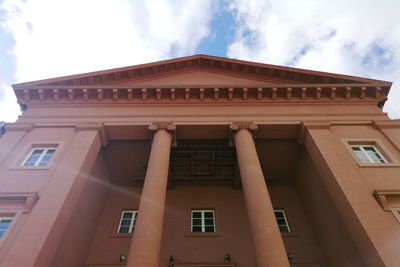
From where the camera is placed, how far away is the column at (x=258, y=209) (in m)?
8.67

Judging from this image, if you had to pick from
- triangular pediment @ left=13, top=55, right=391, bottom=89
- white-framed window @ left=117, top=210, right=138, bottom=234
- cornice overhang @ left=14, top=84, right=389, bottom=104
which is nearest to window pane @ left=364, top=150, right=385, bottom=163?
cornice overhang @ left=14, top=84, right=389, bottom=104

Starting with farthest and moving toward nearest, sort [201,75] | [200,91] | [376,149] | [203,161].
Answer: [201,75] → [203,161] → [200,91] → [376,149]

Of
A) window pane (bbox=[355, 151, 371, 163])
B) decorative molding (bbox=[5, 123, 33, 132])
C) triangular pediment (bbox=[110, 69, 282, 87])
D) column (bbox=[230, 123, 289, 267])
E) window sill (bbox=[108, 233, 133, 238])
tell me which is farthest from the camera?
triangular pediment (bbox=[110, 69, 282, 87])

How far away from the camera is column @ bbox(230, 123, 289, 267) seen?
28.4 feet

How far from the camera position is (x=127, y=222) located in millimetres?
15367

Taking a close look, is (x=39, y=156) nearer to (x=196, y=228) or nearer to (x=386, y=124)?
(x=196, y=228)

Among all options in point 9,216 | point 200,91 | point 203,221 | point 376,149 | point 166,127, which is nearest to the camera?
point 9,216

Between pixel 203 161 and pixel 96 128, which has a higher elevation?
pixel 203 161

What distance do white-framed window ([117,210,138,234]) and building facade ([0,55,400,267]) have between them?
0.20 ft

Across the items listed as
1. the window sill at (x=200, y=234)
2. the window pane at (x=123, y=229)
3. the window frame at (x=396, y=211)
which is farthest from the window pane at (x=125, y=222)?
the window frame at (x=396, y=211)

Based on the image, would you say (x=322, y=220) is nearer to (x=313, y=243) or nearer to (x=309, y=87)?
(x=313, y=243)

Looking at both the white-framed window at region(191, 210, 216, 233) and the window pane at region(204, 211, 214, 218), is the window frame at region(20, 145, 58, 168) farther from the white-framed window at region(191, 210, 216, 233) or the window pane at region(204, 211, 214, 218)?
the window pane at region(204, 211, 214, 218)

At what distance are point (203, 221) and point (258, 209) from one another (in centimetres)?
576

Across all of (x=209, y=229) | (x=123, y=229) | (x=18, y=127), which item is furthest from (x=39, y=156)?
(x=209, y=229)
